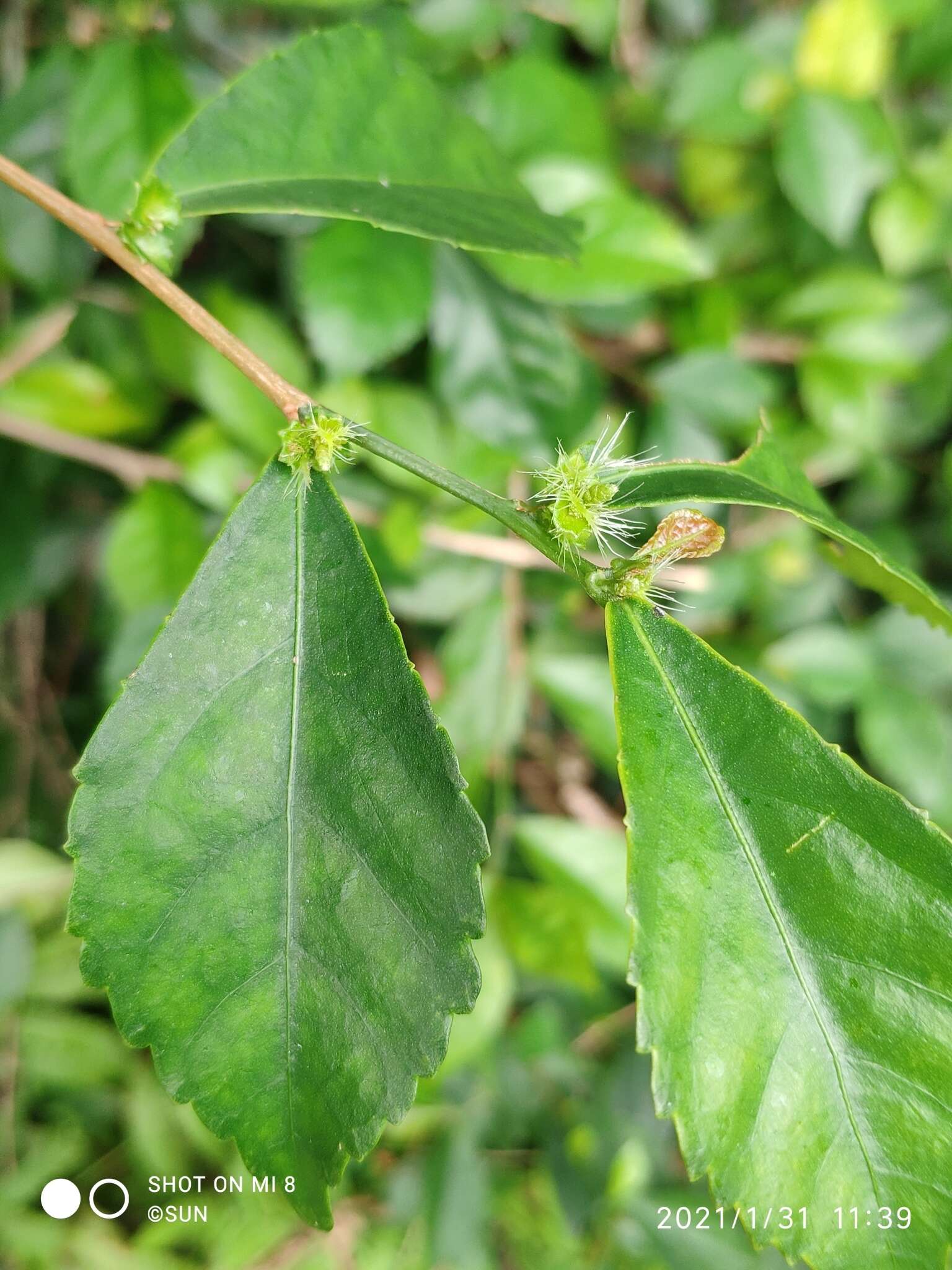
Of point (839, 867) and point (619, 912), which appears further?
point (619, 912)

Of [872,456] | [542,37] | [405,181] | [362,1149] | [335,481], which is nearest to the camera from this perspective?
[362,1149]

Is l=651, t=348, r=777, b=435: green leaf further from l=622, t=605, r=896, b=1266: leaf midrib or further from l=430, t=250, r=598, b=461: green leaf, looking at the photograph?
l=622, t=605, r=896, b=1266: leaf midrib

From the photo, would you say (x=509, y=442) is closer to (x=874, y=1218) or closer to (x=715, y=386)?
(x=715, y=386)

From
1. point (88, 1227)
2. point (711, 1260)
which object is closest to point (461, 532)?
point (711, 1260)

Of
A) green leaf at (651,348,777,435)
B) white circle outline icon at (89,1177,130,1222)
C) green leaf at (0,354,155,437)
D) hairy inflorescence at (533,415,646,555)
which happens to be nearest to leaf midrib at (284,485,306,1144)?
hairy inflorescence at (533,415,646,555)

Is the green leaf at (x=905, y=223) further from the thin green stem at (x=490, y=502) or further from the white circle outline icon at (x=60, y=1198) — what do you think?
the white circle outline icon at (x=60, y=1198)

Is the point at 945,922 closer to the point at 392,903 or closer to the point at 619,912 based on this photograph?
the point at 392,903

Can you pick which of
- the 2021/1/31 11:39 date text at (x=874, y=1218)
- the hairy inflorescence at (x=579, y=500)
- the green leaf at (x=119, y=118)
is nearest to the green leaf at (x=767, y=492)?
the hairy inflorescence at (x=579, y=500)
